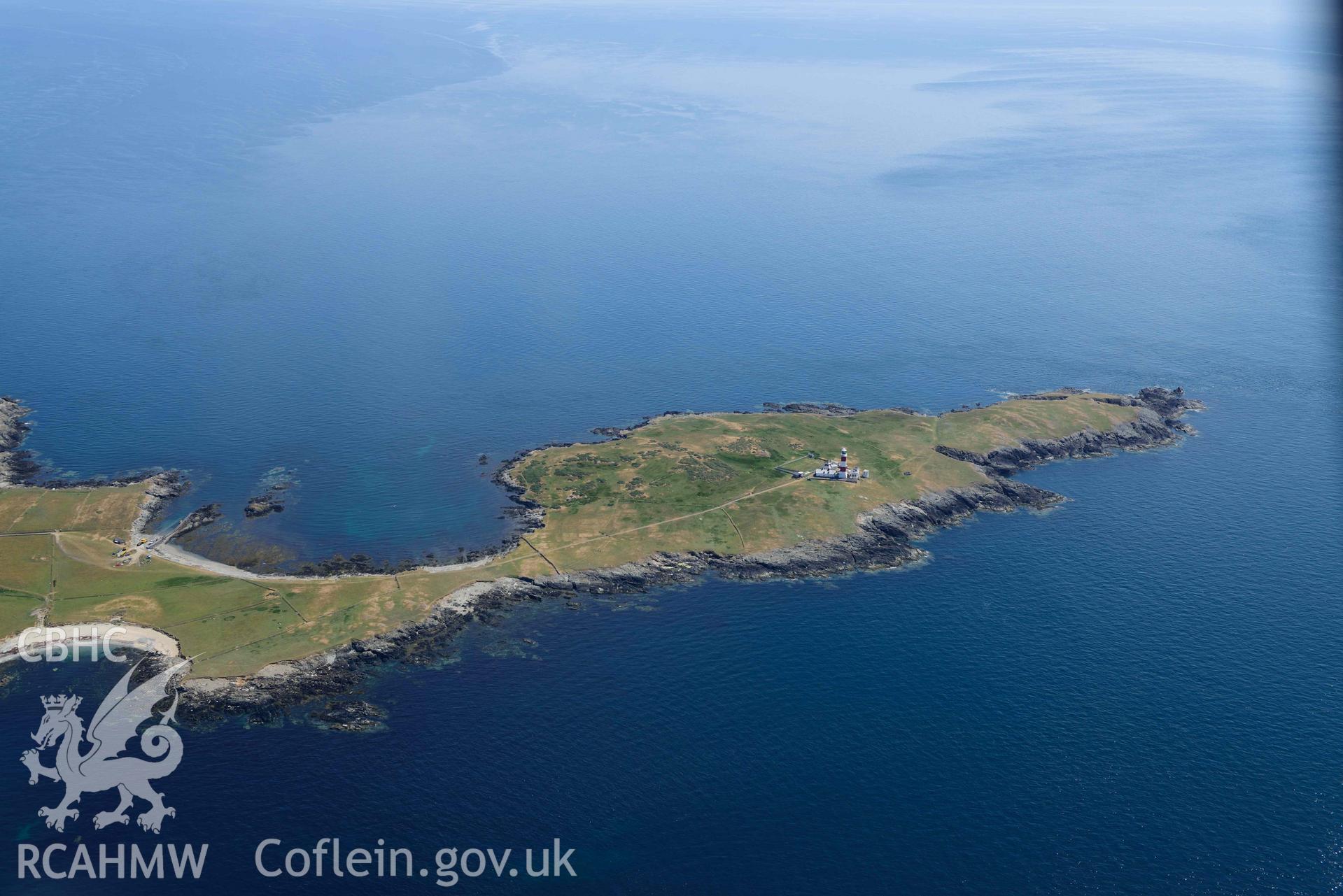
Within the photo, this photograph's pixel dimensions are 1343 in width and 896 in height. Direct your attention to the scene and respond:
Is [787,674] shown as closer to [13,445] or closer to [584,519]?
[584,519]

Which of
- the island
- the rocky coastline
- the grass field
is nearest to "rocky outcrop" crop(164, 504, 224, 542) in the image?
the island

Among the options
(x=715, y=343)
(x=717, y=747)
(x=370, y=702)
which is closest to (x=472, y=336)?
(x=715, y=343)

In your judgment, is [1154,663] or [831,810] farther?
[1154,663]

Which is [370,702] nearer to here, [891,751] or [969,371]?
[891,751]

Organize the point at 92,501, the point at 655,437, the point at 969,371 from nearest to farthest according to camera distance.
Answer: the point at 92,501 → the point at 655,437 → the point at 969,371

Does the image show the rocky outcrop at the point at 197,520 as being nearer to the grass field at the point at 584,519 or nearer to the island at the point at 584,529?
the island at the point at 584,529

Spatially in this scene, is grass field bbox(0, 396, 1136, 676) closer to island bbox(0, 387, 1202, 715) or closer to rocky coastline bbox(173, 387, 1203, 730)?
island bbox(0, 387, 1202, 715)
